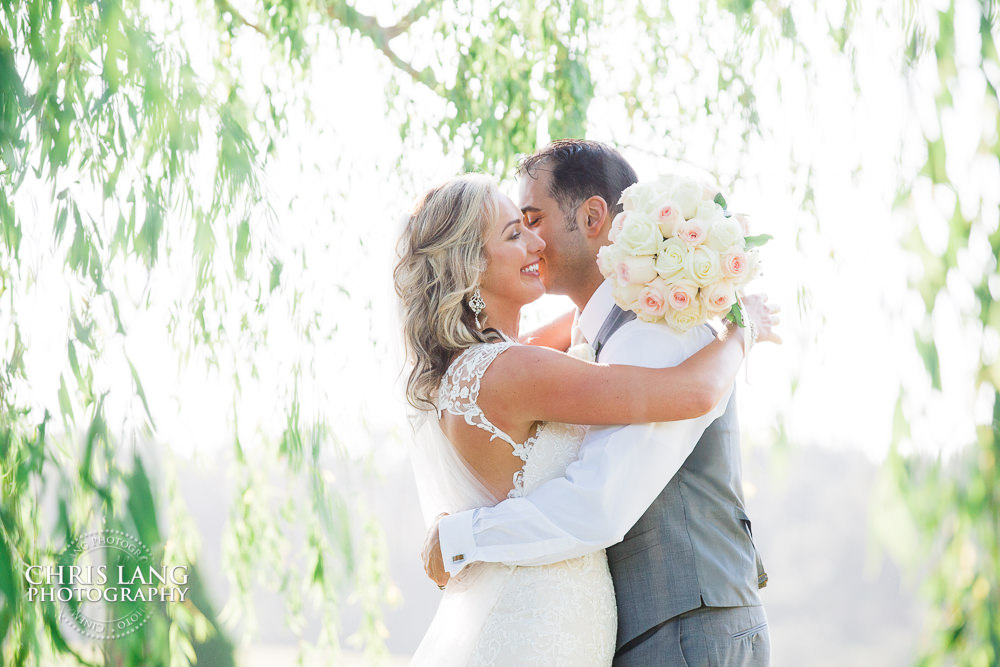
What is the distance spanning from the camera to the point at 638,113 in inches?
170

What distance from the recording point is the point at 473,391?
6.95ft

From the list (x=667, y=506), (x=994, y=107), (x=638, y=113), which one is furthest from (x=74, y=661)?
(x=638, y=113)

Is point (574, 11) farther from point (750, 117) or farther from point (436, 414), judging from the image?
point (436, 414)

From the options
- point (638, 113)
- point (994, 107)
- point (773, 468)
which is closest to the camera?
point (994, 107)


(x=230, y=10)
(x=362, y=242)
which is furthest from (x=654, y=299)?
(x=230, y=10)

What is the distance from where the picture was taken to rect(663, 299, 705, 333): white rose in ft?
6.63

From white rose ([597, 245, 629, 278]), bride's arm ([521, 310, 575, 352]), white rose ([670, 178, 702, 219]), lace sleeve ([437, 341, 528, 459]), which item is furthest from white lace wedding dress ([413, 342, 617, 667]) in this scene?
bride's arm ([521, 310, 575, 352])

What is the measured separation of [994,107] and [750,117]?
1746 mm

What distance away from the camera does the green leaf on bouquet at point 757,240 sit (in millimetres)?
2076

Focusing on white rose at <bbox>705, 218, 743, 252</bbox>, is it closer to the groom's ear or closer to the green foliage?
the green foliage

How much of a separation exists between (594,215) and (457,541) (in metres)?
0.96

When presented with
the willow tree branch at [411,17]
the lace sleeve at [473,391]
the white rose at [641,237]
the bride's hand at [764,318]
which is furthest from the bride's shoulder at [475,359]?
the willow tree branch at [411,17]

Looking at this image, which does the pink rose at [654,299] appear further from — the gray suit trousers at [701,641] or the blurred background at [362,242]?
the gray suit trousers at [701,641]

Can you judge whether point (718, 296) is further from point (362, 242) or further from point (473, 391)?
point (362, 242)
